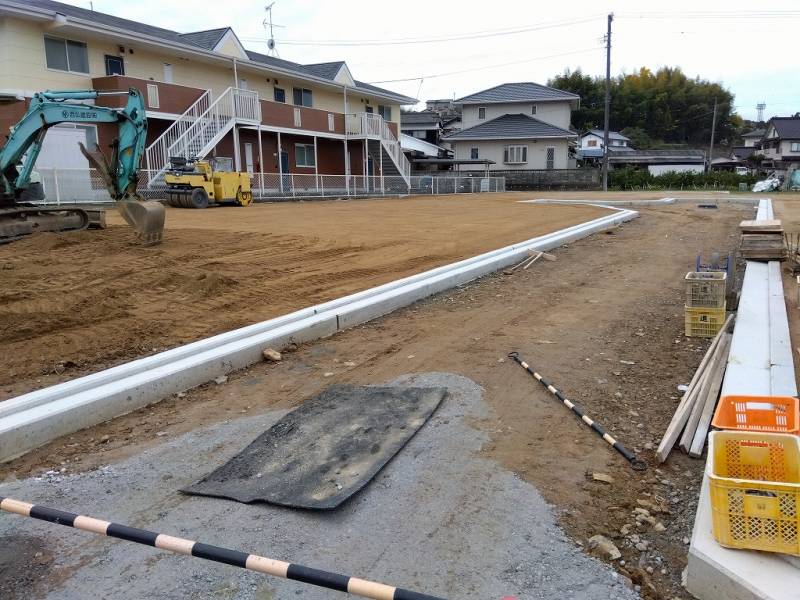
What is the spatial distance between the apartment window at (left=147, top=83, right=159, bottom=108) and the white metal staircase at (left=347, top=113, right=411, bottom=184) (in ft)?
46.0

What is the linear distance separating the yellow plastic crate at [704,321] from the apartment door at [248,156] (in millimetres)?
27384

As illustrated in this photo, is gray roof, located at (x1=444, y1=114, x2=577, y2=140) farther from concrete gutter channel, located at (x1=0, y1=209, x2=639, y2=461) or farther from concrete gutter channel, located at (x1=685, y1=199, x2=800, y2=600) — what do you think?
concrete gutter channel, located at (x1=0, y1=209, x2=639, y2=461)

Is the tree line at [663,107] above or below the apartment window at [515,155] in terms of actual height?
above

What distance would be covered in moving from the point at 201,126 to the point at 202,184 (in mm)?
4962

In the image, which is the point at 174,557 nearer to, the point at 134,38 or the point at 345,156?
the point at 134,38

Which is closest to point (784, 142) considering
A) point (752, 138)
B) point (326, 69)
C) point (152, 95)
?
point (752, 138)

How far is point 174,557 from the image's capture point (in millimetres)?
3066

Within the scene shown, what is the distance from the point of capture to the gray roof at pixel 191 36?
77.8ft

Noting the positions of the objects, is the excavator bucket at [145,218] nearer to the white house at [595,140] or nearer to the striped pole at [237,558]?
the striped pole at [237,558]

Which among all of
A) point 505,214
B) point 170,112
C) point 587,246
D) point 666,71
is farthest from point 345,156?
point 666,71

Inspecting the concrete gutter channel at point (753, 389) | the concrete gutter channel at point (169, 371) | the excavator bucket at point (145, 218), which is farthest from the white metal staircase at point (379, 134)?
the concrete gutter channel at point (169, 371)

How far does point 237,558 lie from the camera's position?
265 centimetres

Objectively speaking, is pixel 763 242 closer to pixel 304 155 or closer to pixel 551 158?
pixel 304 155

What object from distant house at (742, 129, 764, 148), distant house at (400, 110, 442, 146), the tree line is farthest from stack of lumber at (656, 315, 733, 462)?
distant house at (742, 129, 764, 148)
